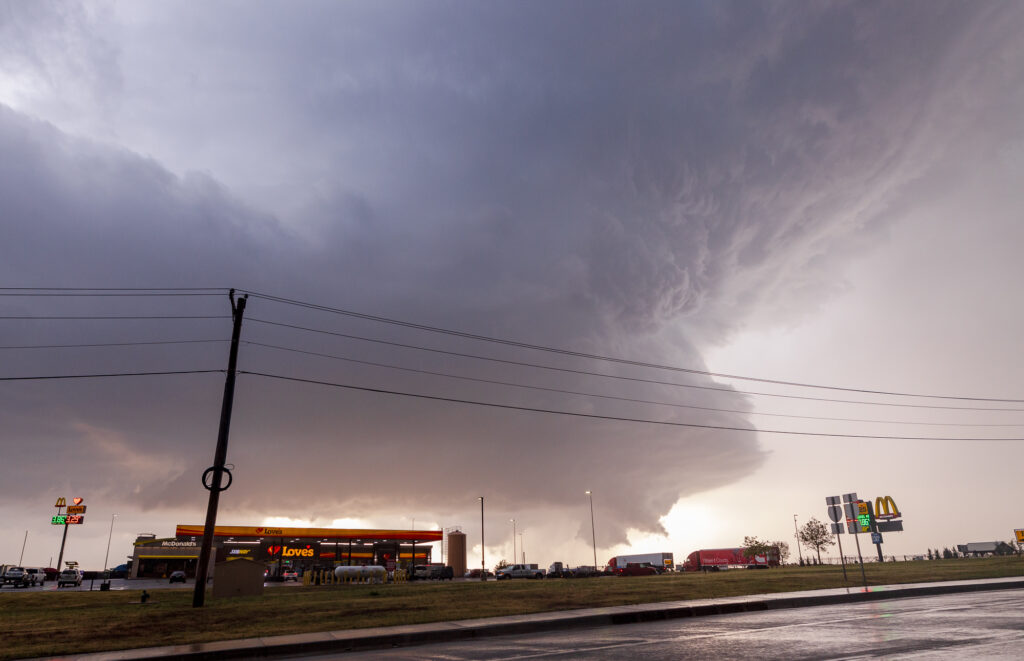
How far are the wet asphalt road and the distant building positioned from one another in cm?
13878

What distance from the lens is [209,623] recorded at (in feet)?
58.6

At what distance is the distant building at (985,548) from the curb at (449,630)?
135 metres

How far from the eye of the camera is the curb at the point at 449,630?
43.7 feet

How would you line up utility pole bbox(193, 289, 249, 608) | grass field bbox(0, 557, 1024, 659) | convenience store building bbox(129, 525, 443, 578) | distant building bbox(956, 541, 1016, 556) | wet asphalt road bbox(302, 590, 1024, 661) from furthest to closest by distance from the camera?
1. distant building bbox(956, 541, 1016, 556)
2. convenience store building bbox(129, 525, 443, 578)
3. utility pole bbox(193, 289, 249, 608)
4. grass field bbox(0, 557, 1024, 659)
5. wet asphalt road bbox(302, 590, 1024, 661)

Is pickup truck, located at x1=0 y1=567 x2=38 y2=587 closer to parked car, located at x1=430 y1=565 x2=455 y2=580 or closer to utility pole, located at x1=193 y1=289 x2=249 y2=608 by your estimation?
parked car, located at x1=430 y1=565 x2=455 y2=580

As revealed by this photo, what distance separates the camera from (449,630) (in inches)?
604

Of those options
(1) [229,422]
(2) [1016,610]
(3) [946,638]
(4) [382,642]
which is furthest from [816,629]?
(1) [229,422]

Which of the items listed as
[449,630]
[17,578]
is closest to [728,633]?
[449,630]

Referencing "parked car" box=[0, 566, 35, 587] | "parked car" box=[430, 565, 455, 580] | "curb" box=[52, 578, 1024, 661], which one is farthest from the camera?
"parked car" box=[430, 565, 455, 580]

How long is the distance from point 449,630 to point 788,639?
777 cm

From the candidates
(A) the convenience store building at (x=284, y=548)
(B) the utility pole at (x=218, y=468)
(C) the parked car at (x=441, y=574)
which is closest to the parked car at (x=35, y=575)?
(A) the convenience store building at (x=284, y=548)

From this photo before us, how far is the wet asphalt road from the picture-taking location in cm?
1002

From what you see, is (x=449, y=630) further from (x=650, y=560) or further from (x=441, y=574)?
(x=650, y=560)

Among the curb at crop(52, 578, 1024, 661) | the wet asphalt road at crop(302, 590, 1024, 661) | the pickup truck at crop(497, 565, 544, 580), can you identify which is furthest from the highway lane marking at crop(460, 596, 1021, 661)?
the pickup truck at crop(497, 565, 544, 580)
